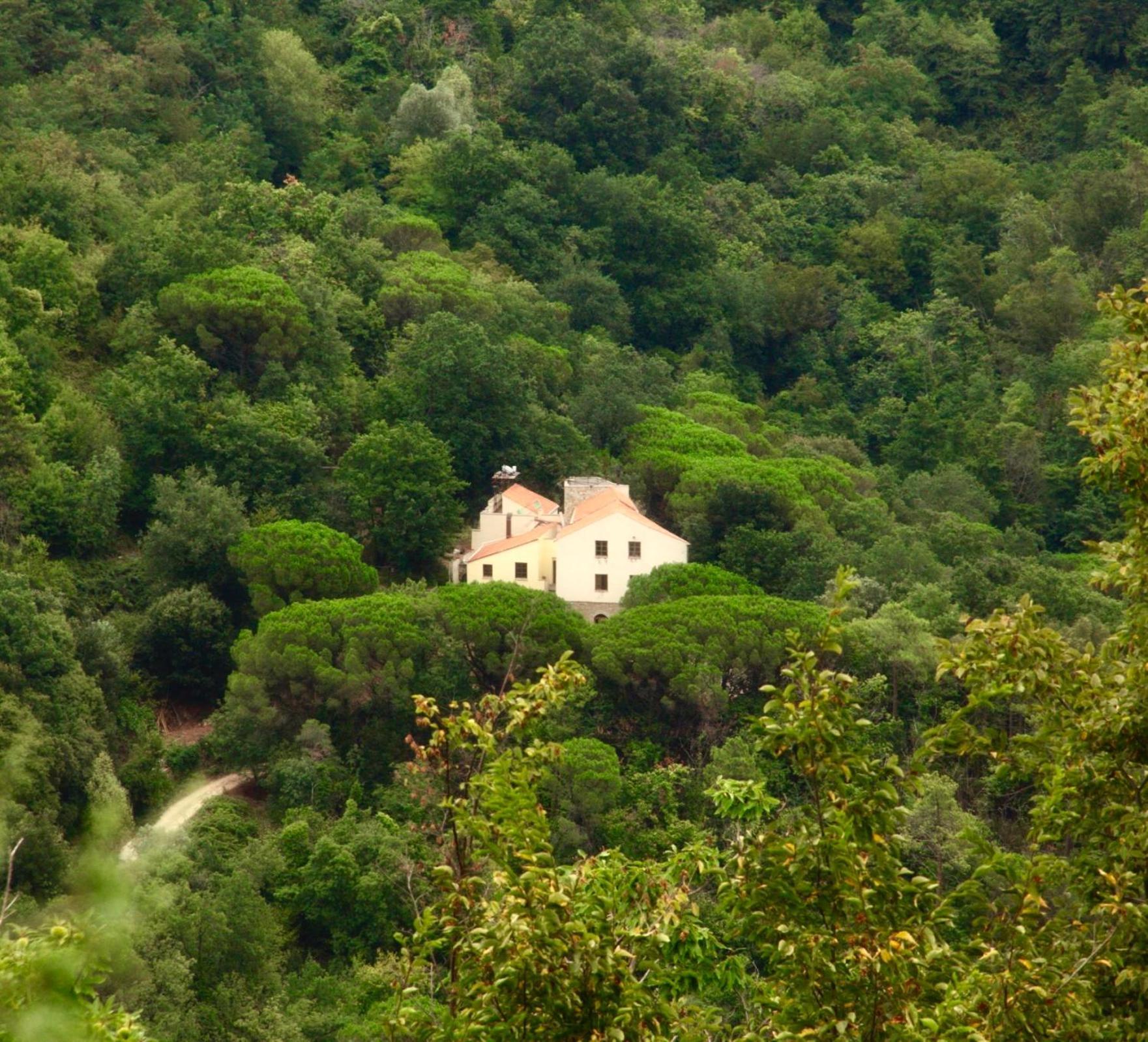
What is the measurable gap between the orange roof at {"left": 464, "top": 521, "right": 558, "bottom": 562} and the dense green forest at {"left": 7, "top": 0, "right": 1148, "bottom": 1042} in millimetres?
1515

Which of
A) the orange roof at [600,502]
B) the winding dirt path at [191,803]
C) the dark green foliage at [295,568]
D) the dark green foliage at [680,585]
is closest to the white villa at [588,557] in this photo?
the orange roof at [600,502]

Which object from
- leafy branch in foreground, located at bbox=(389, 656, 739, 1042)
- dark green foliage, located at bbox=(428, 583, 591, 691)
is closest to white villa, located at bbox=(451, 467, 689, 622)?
dark green foliage, located at bbox=(428, 583, 591, 691)

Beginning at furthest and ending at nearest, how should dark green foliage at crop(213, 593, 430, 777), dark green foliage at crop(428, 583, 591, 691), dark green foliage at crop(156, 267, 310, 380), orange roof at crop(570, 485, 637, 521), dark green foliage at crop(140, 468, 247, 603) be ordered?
dark green foliage at crop(156, 267, 310, 380)
orange roof at crop(570, 485, 637, 521)
dark green foliage at crop(140, 468, 247, 603)
dark green foliage at crop(428, 583, 591, 691)
dark green foliage at crop(213, 593, 430, 777)

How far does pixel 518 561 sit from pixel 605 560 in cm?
184

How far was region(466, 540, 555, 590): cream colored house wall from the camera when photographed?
4403 centimetres

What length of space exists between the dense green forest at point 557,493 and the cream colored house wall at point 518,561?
201 cm

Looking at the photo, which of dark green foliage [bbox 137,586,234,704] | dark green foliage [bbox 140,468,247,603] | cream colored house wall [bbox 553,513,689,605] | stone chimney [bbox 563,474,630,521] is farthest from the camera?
stone chimney [bbox 563,474,630,521]

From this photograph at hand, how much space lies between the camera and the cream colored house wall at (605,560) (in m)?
43.8

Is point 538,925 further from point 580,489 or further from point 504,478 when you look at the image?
point 504,478

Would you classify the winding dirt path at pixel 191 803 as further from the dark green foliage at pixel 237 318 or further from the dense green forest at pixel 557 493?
the dark green foliage at pixel 237 318

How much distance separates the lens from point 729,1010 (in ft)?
99.5

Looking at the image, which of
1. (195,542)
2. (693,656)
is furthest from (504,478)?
(693,656)

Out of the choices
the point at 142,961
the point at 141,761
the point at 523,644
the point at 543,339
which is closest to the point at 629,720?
the point at 523,644

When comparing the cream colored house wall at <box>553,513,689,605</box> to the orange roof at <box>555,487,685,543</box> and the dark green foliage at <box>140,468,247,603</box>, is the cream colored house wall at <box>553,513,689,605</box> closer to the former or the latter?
the orange roof at <box>555,487,685,543</box>
